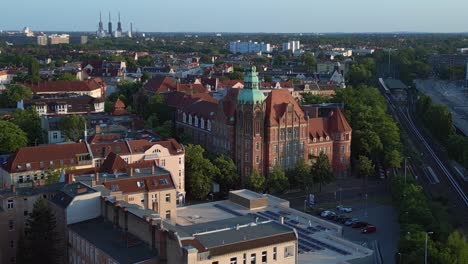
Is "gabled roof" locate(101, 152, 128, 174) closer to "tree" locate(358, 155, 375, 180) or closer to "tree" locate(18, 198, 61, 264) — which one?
"tree" locate(18, 198, 61, 264)

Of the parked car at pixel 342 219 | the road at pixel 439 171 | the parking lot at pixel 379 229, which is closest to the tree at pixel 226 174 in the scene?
the parking lot at pixel 379 229

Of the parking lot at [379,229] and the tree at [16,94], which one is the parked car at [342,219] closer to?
the parking lot at [379,229]

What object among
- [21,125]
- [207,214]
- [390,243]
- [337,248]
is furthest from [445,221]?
[21,125]

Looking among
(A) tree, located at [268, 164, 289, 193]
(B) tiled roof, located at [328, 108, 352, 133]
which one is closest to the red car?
(A) tree, located at [268, 164, 289, 193]

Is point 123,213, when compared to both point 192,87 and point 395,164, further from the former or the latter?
point 192,87

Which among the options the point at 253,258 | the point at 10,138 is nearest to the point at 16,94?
the point at 10,138
